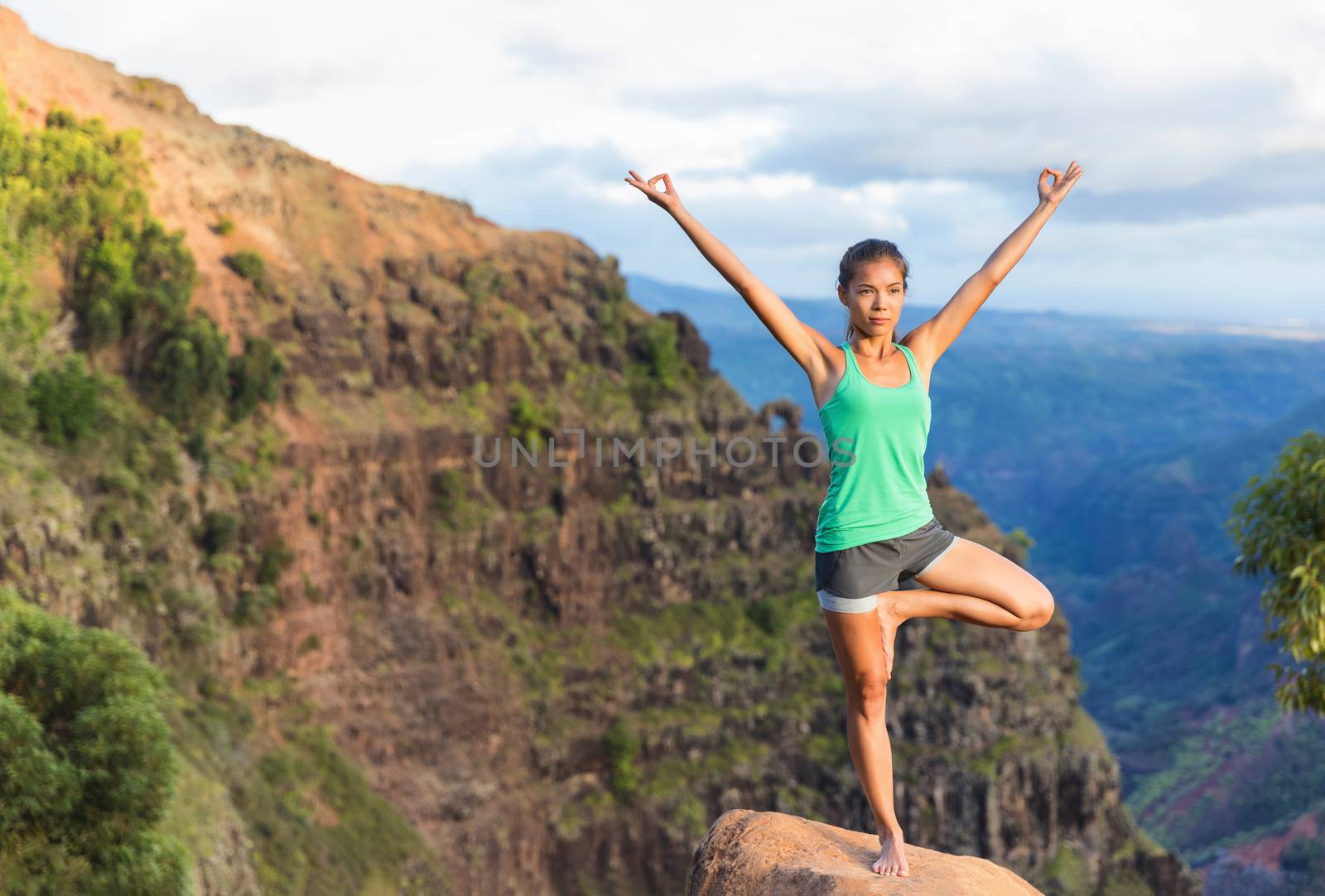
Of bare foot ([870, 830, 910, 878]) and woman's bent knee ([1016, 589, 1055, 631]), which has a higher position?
woman's bent knee ([1016, 589, 1055, 631])

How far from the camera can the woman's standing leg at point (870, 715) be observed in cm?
1157

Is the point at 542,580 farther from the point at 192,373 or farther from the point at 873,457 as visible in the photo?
the point at 873,457

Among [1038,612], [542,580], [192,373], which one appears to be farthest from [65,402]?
[1038,612]

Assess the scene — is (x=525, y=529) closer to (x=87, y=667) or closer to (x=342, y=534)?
(x=342, y=534)

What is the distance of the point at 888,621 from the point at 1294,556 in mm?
14527

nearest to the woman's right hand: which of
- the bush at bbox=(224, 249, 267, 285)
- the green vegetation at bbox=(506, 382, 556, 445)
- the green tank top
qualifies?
the green tank top

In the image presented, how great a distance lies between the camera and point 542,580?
87625 mm

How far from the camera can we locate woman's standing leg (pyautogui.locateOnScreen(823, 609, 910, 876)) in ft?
38.0

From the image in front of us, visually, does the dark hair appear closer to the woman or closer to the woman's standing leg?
the woman

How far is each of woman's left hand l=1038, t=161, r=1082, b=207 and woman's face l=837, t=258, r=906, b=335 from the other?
1.73m

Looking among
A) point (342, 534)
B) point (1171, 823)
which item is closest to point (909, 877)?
point (342, 534)

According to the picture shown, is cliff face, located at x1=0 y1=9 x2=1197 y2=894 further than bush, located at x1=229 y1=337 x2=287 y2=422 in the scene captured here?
Yes

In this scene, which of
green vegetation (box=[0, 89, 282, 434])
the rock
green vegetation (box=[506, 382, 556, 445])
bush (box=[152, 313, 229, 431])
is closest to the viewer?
the rock

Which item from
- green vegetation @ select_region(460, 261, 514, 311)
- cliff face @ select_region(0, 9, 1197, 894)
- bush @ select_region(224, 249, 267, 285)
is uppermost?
green vegetation @ select_region(460, 261, 514, 311)
